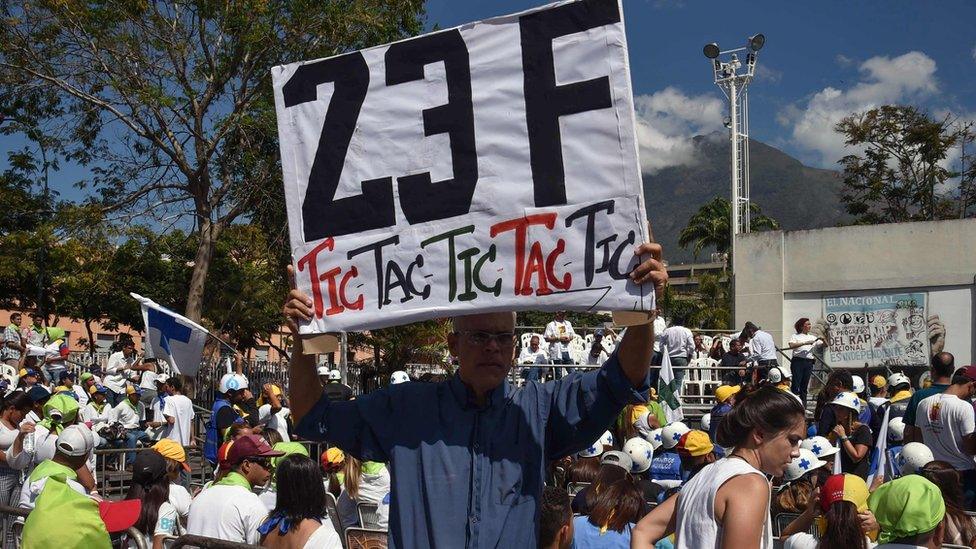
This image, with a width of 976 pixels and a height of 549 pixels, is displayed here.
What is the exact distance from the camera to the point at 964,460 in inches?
323

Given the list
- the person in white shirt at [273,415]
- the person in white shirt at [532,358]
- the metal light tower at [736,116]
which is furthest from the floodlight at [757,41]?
the person in white shirt at [273,415]

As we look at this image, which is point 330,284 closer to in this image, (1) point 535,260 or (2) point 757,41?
(1) point 535,260

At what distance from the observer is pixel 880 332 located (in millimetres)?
24109

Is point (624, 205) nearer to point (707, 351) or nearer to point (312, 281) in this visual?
point (312, 281)

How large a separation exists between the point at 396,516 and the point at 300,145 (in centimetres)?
142

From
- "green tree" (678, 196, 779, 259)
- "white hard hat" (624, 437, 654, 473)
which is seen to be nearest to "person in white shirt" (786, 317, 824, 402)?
"white hard hat" (624, 437, 654, 473)

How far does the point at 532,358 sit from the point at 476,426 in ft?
58.2

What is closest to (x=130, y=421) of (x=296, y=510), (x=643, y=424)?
(x=643, y=424)

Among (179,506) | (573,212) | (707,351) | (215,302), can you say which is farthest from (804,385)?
(215,302)

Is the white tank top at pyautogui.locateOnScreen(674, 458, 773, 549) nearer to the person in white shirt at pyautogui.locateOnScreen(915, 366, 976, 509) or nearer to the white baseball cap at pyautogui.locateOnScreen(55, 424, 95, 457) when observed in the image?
the white baseball cap at pyautogui.locateOnScreen(55, 424, 95, 457)

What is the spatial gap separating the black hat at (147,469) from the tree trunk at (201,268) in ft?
57.7

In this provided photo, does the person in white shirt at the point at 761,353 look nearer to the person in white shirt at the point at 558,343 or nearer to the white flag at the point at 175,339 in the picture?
the person in white shirt at the point at 558,343

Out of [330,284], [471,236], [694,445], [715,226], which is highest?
[715,226]

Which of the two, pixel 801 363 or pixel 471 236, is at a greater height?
pixel 471 236
